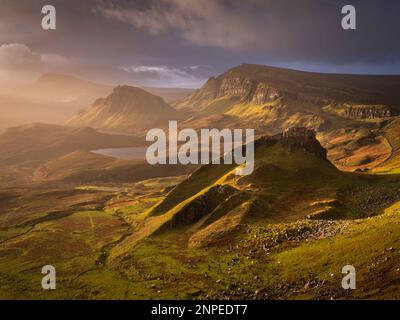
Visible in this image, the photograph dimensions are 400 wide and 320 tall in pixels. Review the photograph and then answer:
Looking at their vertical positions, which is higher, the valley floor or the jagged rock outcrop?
the jagged rock outcrop

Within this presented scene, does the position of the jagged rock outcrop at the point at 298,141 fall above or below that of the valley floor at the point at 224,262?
above

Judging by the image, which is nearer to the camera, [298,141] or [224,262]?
[224,262]

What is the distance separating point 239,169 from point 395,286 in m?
91.7

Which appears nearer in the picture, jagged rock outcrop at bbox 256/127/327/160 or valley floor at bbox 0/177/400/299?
valley floor at bbox 0/177/400/299

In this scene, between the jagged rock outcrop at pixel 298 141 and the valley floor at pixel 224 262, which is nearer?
the valley floor at pixel 224 262

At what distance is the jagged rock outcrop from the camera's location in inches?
6176

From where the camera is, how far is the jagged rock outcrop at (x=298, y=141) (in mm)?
156875

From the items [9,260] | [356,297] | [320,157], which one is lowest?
[9,260]

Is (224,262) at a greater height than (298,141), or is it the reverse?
(298,141)

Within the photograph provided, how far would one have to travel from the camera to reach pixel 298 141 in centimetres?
15800
